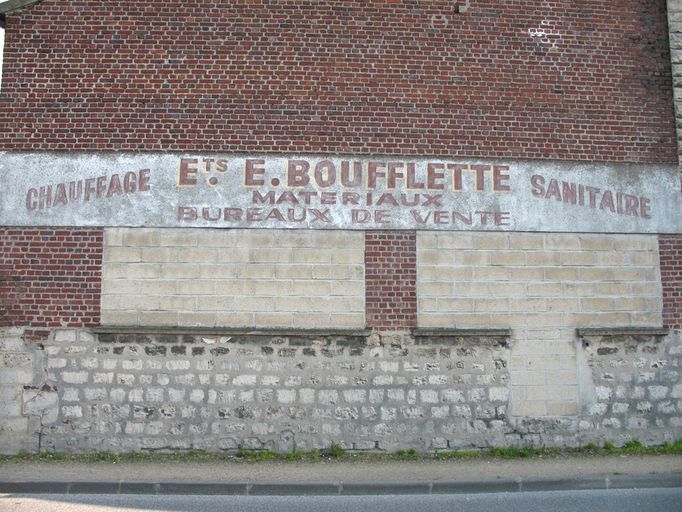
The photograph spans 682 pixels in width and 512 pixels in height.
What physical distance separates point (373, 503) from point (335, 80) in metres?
5.65

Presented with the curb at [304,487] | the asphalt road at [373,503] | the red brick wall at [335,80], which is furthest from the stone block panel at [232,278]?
the asphalt road at [373,503]

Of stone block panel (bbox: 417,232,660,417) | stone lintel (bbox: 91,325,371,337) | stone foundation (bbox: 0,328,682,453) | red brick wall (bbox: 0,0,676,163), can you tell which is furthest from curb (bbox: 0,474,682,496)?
red brick wall (bbox: 0,0,676,163)

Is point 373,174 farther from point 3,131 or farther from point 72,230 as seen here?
point 3,131

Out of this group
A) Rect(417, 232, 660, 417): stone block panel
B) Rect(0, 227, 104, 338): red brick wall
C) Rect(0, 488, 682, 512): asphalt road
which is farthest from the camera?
Rect(417, 232, 660, 417): stone block panel

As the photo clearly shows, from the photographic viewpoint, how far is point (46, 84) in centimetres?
965

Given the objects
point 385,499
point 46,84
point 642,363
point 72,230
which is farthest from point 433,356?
point 46,84

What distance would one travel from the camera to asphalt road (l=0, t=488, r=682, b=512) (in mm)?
7094

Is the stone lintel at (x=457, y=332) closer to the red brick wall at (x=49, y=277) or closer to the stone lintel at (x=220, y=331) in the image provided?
the stone lintel at (x=220, y=331)

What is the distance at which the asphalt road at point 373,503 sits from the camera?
7094 mm

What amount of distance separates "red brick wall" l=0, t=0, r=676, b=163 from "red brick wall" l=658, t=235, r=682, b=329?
1231 millimetres

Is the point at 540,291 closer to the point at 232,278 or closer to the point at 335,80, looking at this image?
the point at 335,80

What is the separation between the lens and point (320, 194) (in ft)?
31.2

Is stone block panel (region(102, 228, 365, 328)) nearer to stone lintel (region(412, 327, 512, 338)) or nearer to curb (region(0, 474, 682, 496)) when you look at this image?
stone lintel (region(412, 327, 512, 338))

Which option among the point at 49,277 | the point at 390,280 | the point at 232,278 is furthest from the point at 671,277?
the point at 49,277
